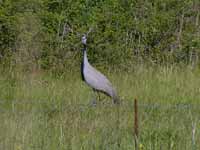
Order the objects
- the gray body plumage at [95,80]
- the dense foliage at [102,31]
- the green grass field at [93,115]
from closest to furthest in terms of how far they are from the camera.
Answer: the green grass field at [93,115], the gray body plumage at [95,80], the dense foliage at [102,31]

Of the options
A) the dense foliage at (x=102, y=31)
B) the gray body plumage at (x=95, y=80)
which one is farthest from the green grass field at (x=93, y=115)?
the dense foliage at (x=102, y=31)

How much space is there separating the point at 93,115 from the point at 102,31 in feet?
19.0

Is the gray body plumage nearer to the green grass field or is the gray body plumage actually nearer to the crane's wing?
the crane's wing

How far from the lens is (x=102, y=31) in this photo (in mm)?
13289

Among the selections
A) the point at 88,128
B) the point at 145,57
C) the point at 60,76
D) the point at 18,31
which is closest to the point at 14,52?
the point at 18,31

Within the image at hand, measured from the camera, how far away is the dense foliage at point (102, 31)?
12742mm

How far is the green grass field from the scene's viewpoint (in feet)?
20.7

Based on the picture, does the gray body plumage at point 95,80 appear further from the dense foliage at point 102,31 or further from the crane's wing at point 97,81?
the dense foliage at point 102,31

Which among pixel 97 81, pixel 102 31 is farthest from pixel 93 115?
pixel 102 31

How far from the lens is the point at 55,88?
9961 mm

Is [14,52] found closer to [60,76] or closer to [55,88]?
[60,76]

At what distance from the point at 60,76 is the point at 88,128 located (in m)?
4.72

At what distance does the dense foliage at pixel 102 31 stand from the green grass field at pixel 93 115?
1625mm

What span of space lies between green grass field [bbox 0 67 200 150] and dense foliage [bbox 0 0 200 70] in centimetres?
163
